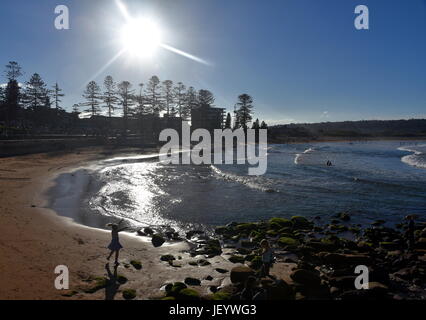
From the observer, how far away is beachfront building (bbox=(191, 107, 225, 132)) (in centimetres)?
8225

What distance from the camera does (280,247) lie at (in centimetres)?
1202

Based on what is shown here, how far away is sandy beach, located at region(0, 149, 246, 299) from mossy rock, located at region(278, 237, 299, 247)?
284cm

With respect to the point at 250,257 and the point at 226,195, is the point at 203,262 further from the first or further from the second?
the point at 226,195

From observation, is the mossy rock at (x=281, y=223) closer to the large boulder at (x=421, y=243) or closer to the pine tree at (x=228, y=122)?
the large boulder at (x=421, y=243)

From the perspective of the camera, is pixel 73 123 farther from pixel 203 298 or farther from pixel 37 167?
pixel 203 298

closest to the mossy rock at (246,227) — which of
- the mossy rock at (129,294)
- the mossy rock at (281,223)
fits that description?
the mossy rock at (281,223)

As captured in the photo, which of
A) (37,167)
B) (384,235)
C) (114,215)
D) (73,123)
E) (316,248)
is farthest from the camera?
(73,123)

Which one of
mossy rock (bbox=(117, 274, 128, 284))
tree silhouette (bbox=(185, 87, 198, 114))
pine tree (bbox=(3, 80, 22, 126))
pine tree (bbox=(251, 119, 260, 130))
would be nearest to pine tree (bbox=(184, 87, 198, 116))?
tree silhouette (bbox=(185, 87, 198, 114))

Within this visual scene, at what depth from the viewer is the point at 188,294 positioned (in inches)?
300

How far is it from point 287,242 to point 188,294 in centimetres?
572

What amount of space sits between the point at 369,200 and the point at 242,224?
10.5 m

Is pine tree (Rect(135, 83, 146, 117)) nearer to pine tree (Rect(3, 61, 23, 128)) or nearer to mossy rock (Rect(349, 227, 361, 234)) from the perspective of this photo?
pine tree (Rect(3, 61, 23, 128))

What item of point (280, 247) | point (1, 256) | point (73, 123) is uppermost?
point (73, 123)

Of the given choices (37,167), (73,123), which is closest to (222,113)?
(73,123)
